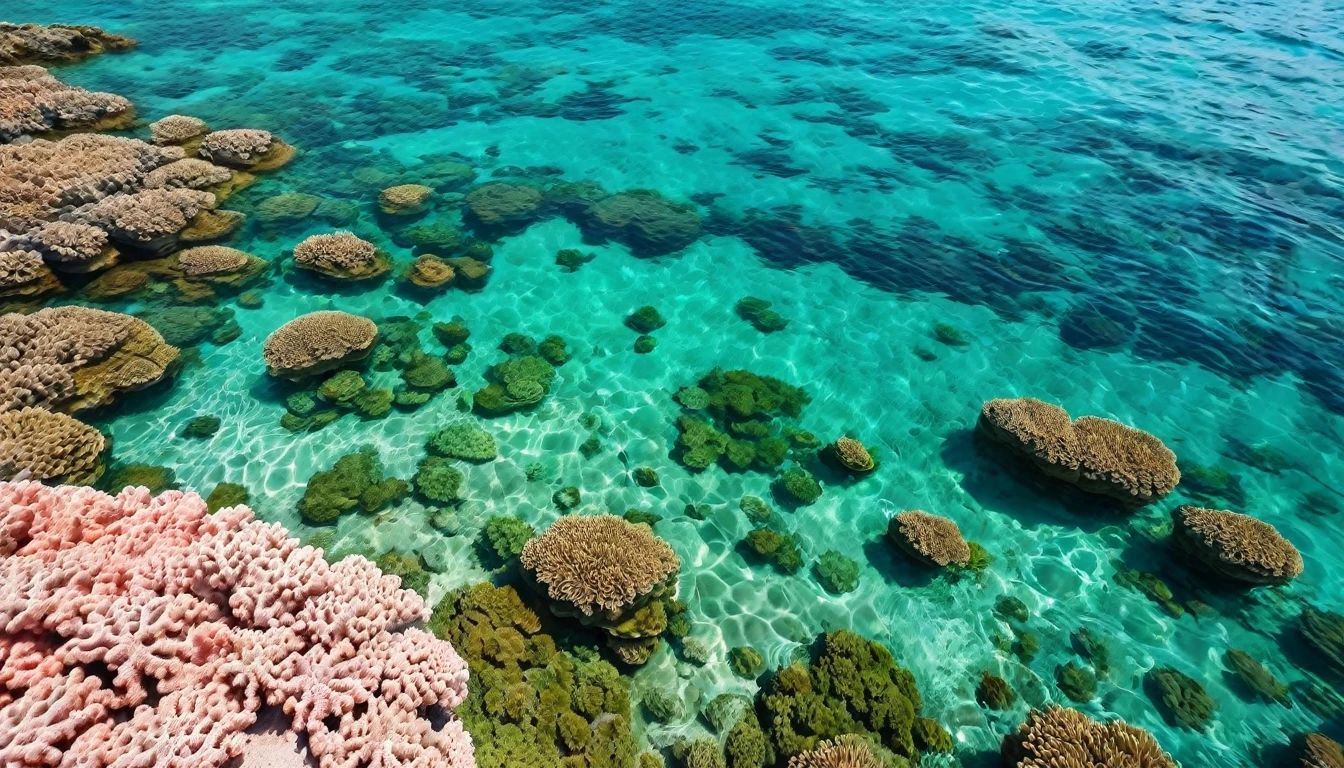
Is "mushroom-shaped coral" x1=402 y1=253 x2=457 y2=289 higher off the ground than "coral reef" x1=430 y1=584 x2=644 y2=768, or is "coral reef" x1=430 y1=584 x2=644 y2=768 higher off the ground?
"mushroom-shaped coral" x1=402 y1=253 x2=457 y2=289

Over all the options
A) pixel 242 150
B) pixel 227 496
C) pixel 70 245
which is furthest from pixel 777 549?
pixel 242 150

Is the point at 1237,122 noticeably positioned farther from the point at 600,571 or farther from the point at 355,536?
the point at 355,536

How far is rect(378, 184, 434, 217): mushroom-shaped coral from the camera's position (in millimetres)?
18906

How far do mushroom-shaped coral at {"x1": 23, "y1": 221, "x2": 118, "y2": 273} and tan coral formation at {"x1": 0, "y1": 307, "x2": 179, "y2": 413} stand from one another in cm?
288

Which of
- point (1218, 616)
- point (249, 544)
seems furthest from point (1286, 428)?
point (249, 544)

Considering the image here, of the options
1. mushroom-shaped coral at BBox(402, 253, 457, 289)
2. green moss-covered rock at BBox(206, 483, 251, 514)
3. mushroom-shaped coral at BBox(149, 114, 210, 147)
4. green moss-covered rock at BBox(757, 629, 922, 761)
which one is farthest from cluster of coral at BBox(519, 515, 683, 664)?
mushroom-shaped coral at BBox(149, 114, 210, 147)

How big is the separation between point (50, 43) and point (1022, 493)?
41372 mm

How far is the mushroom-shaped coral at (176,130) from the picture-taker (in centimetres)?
2077

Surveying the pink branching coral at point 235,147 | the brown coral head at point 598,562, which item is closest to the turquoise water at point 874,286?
the brown coral head at point 598,562

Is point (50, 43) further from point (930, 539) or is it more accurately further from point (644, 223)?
point (930, 539)

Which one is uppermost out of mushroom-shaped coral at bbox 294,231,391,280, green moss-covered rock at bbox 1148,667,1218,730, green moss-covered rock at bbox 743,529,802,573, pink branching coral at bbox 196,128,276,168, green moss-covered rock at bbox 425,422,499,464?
pink branching coral at bbox 196,128,276,168

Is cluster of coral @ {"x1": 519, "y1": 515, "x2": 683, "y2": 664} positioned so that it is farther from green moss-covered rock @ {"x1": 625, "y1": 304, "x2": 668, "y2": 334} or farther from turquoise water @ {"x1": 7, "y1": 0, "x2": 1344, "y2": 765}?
green moss-covered rock @ {"x1": 625, "y1": 304, "x2": 668, "y2": 334}

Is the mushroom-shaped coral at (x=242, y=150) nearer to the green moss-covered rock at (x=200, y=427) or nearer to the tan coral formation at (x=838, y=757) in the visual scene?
the green moss-covered rock at (x=200, y=427)

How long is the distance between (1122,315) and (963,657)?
492 inches
